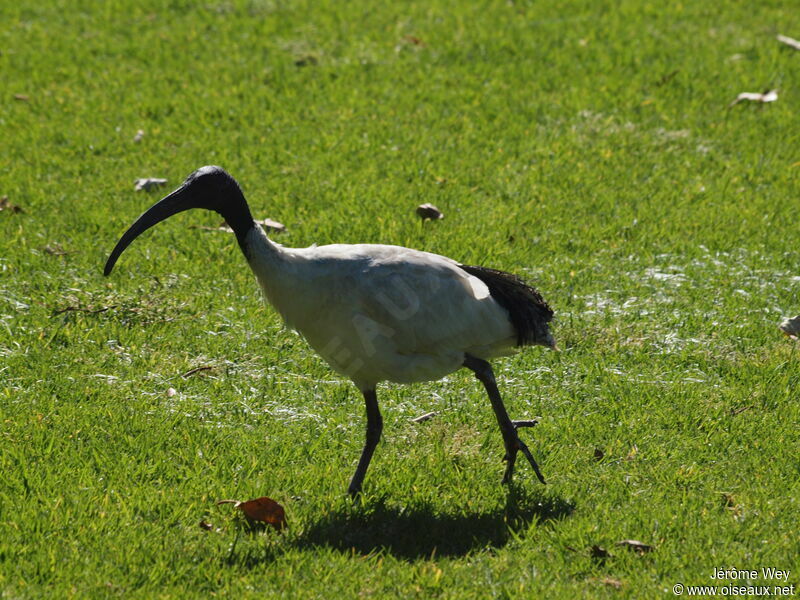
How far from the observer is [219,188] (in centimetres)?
534

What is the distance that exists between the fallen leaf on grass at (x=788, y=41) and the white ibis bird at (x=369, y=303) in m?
7.54

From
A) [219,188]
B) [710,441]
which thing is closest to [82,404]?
[219,188]

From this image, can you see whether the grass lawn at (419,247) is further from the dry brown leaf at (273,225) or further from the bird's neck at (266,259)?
the bird's neck at (266,259)

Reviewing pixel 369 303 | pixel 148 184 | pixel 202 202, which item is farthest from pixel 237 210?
pixel 148 184

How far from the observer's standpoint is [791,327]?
7219mm

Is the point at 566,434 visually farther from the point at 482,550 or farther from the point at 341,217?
the point at 341,217

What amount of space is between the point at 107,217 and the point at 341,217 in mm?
1785

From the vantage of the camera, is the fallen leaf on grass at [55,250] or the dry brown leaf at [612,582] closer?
the dry brown leaf at [612,582]

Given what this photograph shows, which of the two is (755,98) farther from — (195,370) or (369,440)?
(369,440)

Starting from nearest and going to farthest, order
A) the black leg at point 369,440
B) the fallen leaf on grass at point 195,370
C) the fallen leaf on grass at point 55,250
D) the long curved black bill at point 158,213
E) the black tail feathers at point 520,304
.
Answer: the long curved black bill at point 158,213 → the black leg at point 369,440 → the black tail feathers at point 520,304 → the fallen leaf on grass at point 195,370 → the fallen leaf on grass at point 55,250

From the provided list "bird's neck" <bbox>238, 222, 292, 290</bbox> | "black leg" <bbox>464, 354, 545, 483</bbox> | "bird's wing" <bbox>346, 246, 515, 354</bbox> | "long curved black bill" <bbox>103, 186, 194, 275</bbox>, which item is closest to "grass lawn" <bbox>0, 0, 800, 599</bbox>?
"black leg" <bbox>464, 354, 545, 483</bbox>

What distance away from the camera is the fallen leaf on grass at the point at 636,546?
5.07m

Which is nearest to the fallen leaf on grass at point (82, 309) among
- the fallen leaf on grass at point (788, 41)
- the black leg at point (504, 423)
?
the black leg at point (504, 423)

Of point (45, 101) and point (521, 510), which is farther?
point (45, 101)
